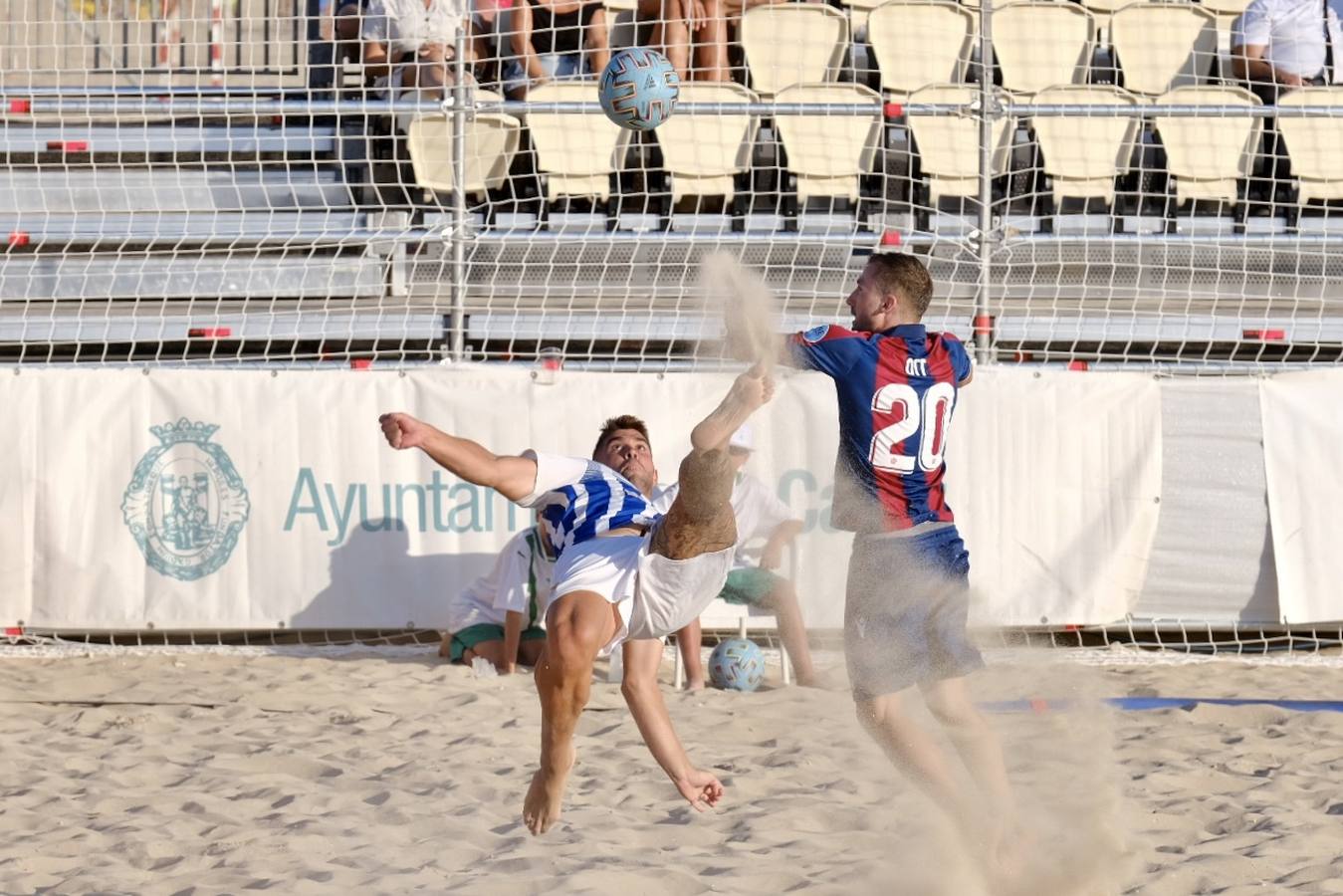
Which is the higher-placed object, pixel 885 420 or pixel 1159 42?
pixel 1159 42

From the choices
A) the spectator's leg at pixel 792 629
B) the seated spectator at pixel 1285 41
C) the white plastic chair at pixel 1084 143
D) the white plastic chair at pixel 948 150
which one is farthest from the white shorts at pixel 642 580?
the seated spectator at pixel 1285 41

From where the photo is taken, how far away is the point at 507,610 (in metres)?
7.12

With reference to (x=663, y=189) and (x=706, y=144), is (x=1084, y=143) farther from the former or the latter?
(x=663, y=189)

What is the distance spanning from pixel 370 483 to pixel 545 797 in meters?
4.08

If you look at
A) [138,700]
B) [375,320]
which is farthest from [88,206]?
[138,700]

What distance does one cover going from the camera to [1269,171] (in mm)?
9539

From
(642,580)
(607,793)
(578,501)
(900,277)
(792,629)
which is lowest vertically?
(607,793)

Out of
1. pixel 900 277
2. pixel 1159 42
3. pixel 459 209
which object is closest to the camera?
pixel 900 277

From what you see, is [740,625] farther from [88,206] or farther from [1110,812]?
[88,206]

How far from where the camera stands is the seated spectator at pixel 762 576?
6953mm

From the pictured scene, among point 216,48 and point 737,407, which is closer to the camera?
point 737,407

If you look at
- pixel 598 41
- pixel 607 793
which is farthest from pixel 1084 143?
pixel 607 793

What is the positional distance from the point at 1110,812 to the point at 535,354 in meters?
4.85

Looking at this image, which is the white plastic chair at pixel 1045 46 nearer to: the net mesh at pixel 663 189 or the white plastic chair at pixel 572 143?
the net mesh at pixel 663 189
